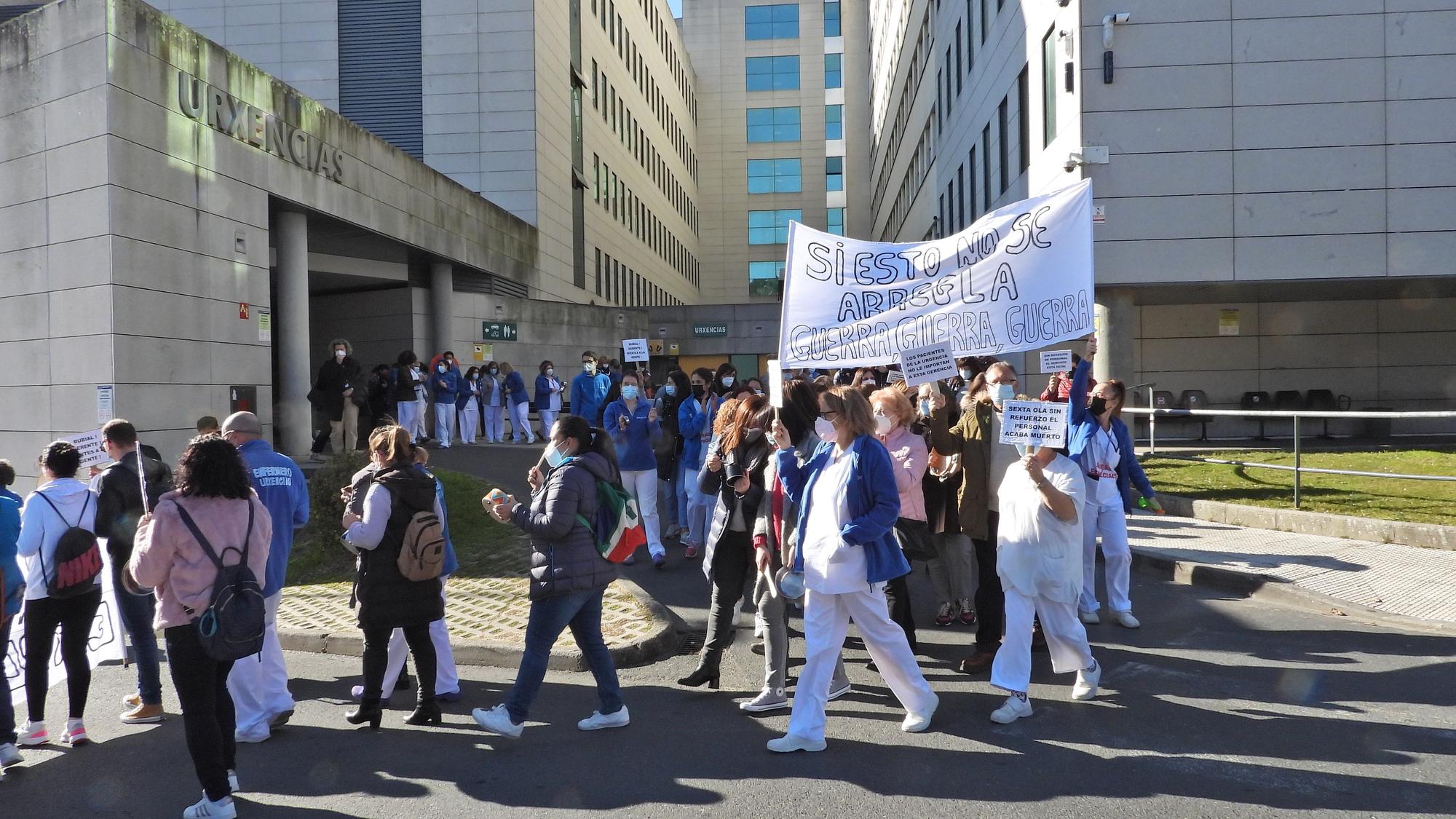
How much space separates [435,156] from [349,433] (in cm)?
1613

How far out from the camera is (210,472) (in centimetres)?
464

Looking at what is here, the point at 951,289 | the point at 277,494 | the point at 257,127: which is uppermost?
the point at 257,127

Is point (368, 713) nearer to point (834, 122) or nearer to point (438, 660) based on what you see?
point (438, 660)

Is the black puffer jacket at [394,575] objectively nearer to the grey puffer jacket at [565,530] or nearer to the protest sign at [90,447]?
the grey puffer jacket at [565,530]

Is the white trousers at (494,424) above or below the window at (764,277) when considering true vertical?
below

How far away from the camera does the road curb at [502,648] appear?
700 centimetres

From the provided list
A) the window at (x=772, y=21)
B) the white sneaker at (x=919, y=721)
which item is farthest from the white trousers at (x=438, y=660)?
the window at (x=772, y=21)

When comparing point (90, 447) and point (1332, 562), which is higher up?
point (90, 447)

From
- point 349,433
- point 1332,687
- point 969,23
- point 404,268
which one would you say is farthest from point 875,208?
point 1332,687

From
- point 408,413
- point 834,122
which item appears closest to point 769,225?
point 834,122

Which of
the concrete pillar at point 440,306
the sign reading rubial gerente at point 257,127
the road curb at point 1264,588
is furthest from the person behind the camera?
the concrete pillar at point 440,306

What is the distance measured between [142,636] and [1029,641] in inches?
202

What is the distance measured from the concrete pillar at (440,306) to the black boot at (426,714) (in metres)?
21.6

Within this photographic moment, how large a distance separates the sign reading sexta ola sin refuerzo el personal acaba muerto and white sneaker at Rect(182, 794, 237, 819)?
203 inches
